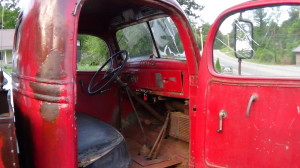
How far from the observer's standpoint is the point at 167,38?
3258 millimetres

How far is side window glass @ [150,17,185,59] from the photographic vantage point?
3.05 metres

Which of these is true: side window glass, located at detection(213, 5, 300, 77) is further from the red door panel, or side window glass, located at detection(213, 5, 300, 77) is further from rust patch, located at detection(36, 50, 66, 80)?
rust patch, located at detection(36, 50, 66, 80)

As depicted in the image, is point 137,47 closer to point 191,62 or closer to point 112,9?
point 112,9

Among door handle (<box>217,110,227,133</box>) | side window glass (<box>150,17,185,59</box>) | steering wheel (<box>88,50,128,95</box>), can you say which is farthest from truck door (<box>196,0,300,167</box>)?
steering wheel (<box>88,50,128,95</box>)

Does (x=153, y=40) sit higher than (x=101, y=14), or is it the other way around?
(x=101, y=14)

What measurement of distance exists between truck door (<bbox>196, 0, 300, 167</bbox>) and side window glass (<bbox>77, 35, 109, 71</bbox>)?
1.89 metres

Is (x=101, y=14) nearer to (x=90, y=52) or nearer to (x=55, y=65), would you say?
(x=90, y=52)

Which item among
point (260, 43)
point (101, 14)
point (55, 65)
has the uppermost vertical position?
point (101, 14)

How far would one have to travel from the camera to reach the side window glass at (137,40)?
11.5 ft

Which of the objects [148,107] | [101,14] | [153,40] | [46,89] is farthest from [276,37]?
[101,14]

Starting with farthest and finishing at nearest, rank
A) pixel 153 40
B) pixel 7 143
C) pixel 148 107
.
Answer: pixel 148 107 < pixel 153 40 < pixel 7 143

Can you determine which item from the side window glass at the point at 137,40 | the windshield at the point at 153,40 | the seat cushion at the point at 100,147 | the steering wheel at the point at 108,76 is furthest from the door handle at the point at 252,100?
the side window glass at the point at 137,40

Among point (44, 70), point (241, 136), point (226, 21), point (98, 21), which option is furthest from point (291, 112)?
point (98, 21)

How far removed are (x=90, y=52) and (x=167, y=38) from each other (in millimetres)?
1062
